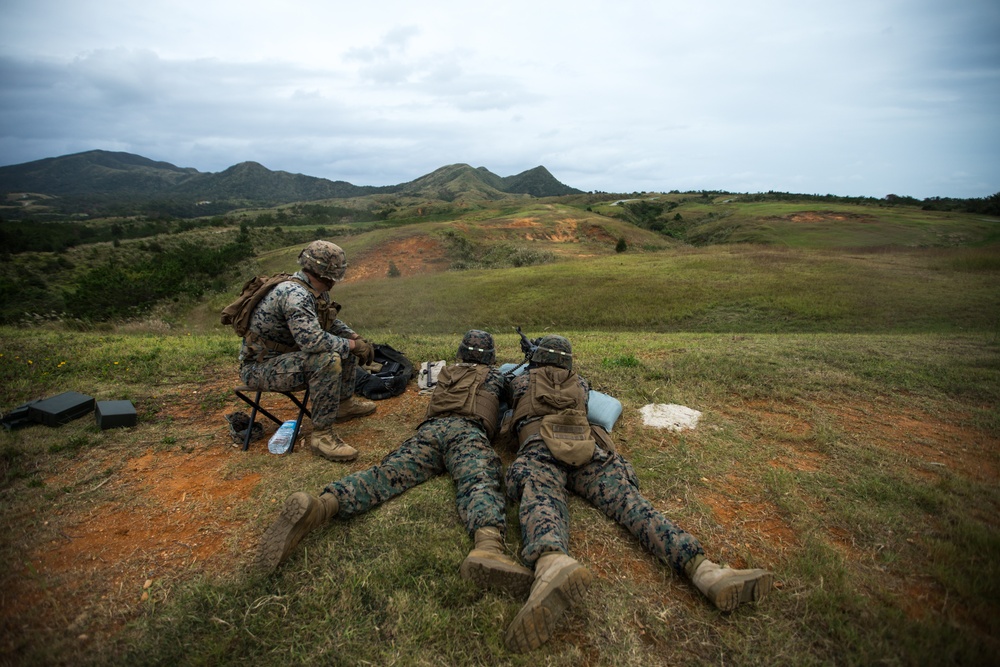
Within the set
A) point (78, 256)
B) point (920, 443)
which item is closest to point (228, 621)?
point (920, 443)

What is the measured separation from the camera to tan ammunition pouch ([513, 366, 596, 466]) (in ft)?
11.5

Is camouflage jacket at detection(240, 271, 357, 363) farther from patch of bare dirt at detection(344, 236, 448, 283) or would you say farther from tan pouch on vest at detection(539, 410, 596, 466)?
patch of bare dirt at detection(344, 236, 448, 283)

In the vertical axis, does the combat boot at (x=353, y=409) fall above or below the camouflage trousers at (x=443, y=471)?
below

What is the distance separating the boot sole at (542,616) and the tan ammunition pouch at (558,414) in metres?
1.16

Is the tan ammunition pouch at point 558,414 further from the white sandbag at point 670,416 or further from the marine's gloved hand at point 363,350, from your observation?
the marine's gloved hand at point 363,350

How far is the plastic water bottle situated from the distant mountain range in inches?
5284

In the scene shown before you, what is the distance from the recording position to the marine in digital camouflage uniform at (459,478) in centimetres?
286

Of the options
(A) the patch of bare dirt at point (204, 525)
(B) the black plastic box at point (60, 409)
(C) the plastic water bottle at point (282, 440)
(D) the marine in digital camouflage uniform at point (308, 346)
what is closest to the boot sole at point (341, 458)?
(D) the marine in digital camouflage uniform at point (308, 346)

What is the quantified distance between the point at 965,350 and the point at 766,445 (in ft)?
21.4

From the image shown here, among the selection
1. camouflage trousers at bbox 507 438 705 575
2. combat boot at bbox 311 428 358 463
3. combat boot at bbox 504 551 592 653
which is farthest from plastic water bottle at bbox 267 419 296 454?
combat boot at bbox 504 551 592 653

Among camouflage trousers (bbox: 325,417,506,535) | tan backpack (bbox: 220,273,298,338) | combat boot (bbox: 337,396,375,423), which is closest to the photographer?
camouflage trousers (bbox: 325,417,506,535)

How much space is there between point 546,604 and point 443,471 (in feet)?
6.29

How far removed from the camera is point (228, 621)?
2.56 meters

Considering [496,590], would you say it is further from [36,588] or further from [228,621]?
[36,588]
